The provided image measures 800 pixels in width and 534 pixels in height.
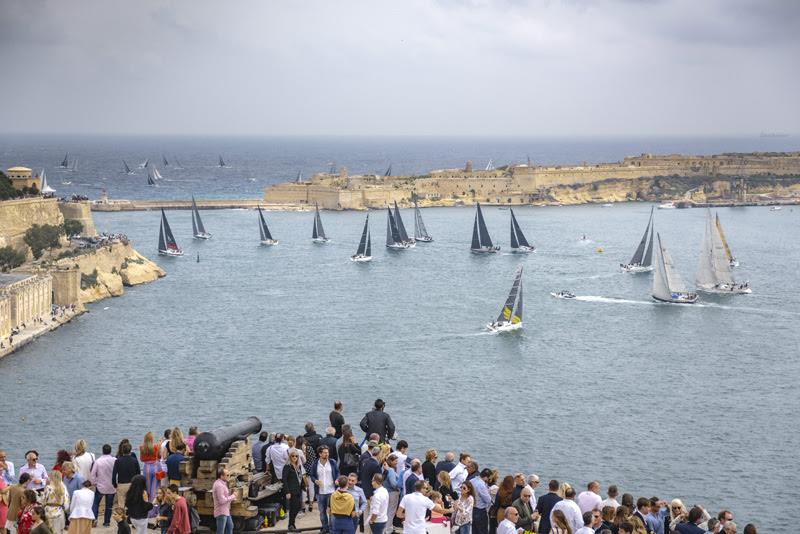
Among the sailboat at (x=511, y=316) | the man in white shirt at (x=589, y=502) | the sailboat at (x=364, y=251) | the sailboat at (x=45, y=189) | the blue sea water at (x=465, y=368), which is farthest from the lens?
the sailboat at (x=45, y=189)

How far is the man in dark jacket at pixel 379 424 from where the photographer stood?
40.6 ft

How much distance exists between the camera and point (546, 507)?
410 inches

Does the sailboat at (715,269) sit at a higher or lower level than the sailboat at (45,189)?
lower

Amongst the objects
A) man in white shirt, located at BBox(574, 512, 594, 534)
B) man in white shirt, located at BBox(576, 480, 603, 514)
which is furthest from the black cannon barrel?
man in white shirt, located at BBox(574, 512, 594, 534)

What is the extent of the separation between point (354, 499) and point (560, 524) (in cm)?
202

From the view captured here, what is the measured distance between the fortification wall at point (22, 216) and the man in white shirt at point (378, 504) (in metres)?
43.1

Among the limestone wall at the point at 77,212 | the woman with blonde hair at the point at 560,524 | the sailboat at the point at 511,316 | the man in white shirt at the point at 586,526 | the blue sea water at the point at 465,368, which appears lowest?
the blue sea water at the point at 465,368

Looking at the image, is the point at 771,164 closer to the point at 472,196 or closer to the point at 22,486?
the point at 472,196

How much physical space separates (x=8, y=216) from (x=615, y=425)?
36.0 meters

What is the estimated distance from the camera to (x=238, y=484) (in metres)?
11.4

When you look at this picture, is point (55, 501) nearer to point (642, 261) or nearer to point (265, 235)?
point (642, 261)

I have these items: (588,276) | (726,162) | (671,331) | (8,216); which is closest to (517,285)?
(671,331)

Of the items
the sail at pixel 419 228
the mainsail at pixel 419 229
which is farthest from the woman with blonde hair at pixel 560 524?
the sail at pixel 419 228

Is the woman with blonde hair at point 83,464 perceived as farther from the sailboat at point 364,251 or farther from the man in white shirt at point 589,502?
the sailboat at point 364,251
